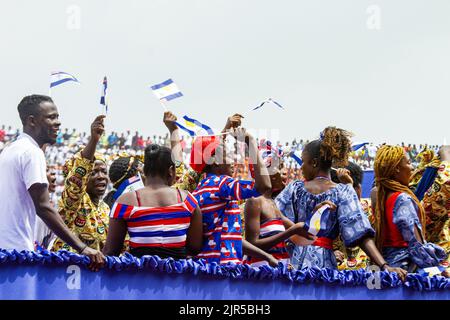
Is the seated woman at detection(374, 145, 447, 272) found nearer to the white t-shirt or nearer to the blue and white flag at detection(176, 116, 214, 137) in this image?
the blue and white flag at detection(176, 116, 214, 137)

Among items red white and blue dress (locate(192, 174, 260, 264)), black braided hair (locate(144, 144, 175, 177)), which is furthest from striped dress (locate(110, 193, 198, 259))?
red white and blue dress (locate(192, 174, 260, 264))

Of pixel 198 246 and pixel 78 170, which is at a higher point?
pixel 78 170

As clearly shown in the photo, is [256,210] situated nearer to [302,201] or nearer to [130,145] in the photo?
[302,201]

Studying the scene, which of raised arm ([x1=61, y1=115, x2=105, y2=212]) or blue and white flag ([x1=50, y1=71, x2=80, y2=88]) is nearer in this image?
raised arm ([x1=61, y1=115, x2=105, y2=212])

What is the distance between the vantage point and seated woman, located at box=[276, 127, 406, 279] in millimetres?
5043

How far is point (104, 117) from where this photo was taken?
512cm

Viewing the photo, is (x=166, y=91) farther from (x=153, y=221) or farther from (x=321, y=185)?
(x=321, y=185)

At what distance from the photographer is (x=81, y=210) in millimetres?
5531

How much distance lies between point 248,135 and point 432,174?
5.47 ft

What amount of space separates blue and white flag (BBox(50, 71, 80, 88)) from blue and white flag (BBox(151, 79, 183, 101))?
81cm

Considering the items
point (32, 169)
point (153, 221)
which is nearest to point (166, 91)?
point (153, 221)

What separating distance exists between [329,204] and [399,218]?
0.49 metres

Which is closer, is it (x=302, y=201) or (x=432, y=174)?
(x=302, y=201)
